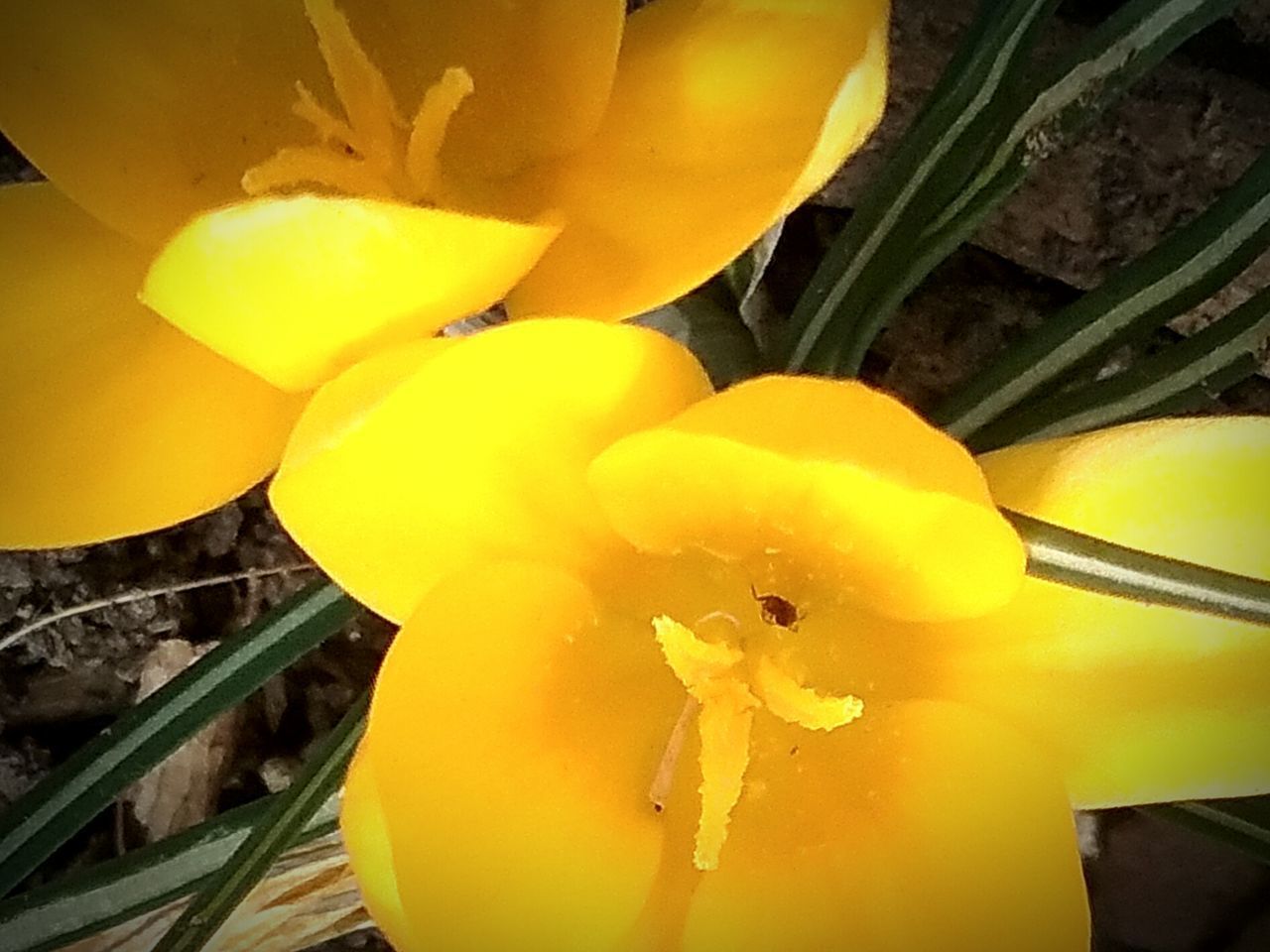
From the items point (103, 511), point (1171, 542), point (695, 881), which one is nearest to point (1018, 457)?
point (1171, 542)

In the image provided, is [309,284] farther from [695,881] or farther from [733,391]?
[695,881]

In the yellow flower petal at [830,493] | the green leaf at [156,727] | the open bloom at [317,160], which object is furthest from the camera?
the green leaf at [156,727]

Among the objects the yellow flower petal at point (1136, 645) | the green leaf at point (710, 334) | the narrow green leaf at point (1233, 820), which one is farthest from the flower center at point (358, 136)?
the narrow green leaf at point (1233, 820)

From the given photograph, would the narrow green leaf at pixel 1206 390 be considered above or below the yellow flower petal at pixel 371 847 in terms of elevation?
above

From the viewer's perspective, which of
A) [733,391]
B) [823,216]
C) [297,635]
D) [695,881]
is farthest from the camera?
[823,216]

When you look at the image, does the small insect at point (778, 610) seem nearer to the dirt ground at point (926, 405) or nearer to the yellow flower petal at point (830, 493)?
the yellow flower petal at point (830, 493)

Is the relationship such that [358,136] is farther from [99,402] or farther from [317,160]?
[99,402]
